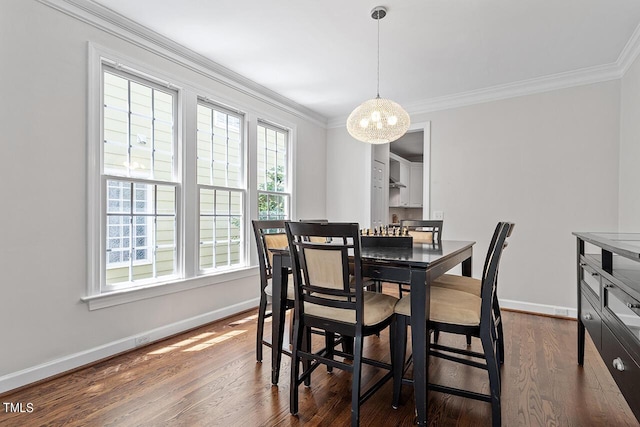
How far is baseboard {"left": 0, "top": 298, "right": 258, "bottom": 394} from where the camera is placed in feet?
6.86

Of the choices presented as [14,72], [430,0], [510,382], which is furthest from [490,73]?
[14,72]

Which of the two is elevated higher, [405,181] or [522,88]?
[522,88]

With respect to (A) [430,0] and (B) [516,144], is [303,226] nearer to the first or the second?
(A) [430,0]

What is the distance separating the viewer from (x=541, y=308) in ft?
12.2

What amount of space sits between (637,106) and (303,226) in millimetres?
3239

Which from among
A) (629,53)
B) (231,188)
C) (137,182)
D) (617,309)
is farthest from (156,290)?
(629,53)

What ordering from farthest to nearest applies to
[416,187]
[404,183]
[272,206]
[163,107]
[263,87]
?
1. [416,187]
2. [404,183]
3. [272,206]
4. [263,87]
5. [163,107]

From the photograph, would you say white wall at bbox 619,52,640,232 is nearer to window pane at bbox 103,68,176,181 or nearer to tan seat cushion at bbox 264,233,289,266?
tan seat cushion at bbox 264,233,289,266

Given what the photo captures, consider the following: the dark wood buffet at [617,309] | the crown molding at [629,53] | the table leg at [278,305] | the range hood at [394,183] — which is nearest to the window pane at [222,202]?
the table leg at [278,305]

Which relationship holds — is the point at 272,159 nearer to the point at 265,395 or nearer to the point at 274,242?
the point at 274,242

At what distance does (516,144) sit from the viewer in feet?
12.7

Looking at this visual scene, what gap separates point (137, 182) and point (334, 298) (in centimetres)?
197

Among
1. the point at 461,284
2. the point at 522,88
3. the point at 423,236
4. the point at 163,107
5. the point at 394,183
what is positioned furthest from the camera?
the point at 394,183

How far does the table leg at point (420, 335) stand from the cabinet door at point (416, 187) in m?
5.56
